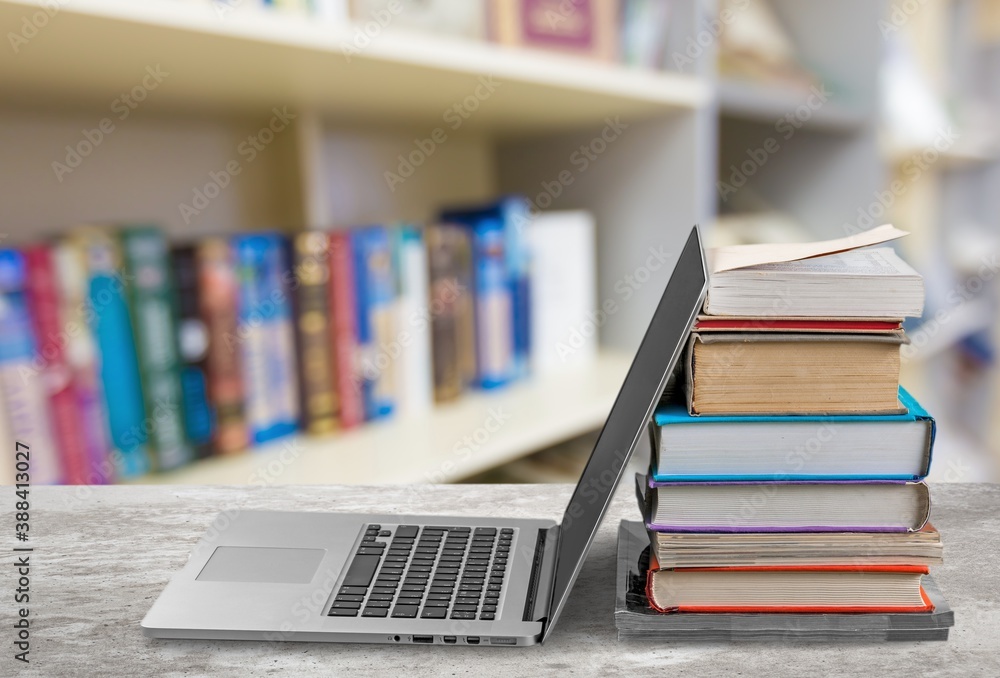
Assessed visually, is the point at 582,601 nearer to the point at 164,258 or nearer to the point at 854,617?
the point at 854,617

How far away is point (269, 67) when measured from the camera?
A: 91 centimetres

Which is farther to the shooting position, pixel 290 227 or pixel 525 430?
pixel 290 227

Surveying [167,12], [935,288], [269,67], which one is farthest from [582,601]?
[935,288]

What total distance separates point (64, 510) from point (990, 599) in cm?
64

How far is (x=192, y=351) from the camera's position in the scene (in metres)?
1.00

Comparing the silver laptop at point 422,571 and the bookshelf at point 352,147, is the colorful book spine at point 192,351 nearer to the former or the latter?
the bookshelf at point 352,147

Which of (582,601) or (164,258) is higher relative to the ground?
(164,258)

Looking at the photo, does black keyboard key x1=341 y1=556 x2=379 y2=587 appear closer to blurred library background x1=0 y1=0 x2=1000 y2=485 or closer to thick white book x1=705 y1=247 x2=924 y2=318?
thick white book x1=705 y1=247 x2=924 y2=318

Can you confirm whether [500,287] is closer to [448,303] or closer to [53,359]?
[448,303]

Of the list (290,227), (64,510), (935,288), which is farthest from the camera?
(935,288)

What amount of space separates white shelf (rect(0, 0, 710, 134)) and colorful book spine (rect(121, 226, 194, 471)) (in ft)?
0.67

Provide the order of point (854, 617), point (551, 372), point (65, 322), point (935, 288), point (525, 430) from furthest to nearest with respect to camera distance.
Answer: point (935, 288), point (551, 372), point (525, 430), point (65, 322), point (854, 617)

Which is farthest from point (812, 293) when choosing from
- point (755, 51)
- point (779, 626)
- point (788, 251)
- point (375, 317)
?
point (755, 51)

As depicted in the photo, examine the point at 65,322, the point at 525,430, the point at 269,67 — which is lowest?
the point at 525,430
